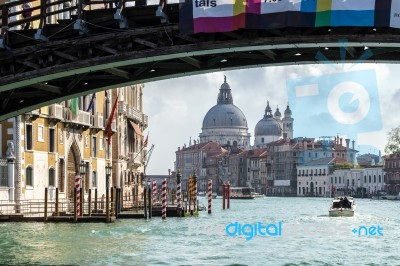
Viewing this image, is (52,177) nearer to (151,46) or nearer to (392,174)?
(151,46)

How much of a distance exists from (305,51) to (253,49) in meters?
1.24

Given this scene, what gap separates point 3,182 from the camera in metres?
31.9

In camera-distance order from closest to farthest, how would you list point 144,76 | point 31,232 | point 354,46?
1. point 354,46
2. point 144,76
3. point 31,232

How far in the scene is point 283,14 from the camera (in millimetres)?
14484

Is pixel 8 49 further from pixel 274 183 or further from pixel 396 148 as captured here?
pixel 274 183

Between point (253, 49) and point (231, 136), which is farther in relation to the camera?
point (231, 136)

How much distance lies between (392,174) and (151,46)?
10759cm

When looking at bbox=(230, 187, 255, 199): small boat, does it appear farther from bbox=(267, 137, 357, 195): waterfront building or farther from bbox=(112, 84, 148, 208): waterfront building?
bbox=(112, 84, 148, 208): waterfront building

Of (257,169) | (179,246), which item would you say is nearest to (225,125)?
(257,169)

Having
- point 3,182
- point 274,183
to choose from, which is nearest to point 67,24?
point 3,182

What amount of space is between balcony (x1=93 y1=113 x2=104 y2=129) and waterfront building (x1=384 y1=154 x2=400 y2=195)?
79473mm

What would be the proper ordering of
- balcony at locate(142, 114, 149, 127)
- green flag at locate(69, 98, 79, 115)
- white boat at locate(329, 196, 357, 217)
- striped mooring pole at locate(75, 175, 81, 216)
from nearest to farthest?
striped mooring pole at locate(75, 175, 81, 216)
green flag at locate(69, 98, 79, 115)
white boat at locate(329, 196, 357, 217)
balcony at locate(142, 114, 149, 127)

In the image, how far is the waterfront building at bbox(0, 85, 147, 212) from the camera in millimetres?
32688

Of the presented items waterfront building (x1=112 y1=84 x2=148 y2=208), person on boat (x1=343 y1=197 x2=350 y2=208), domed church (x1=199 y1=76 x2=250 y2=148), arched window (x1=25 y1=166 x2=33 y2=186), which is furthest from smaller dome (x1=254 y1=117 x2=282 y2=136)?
arched window (x1=25 y1=166 x2=33 y2=186)
